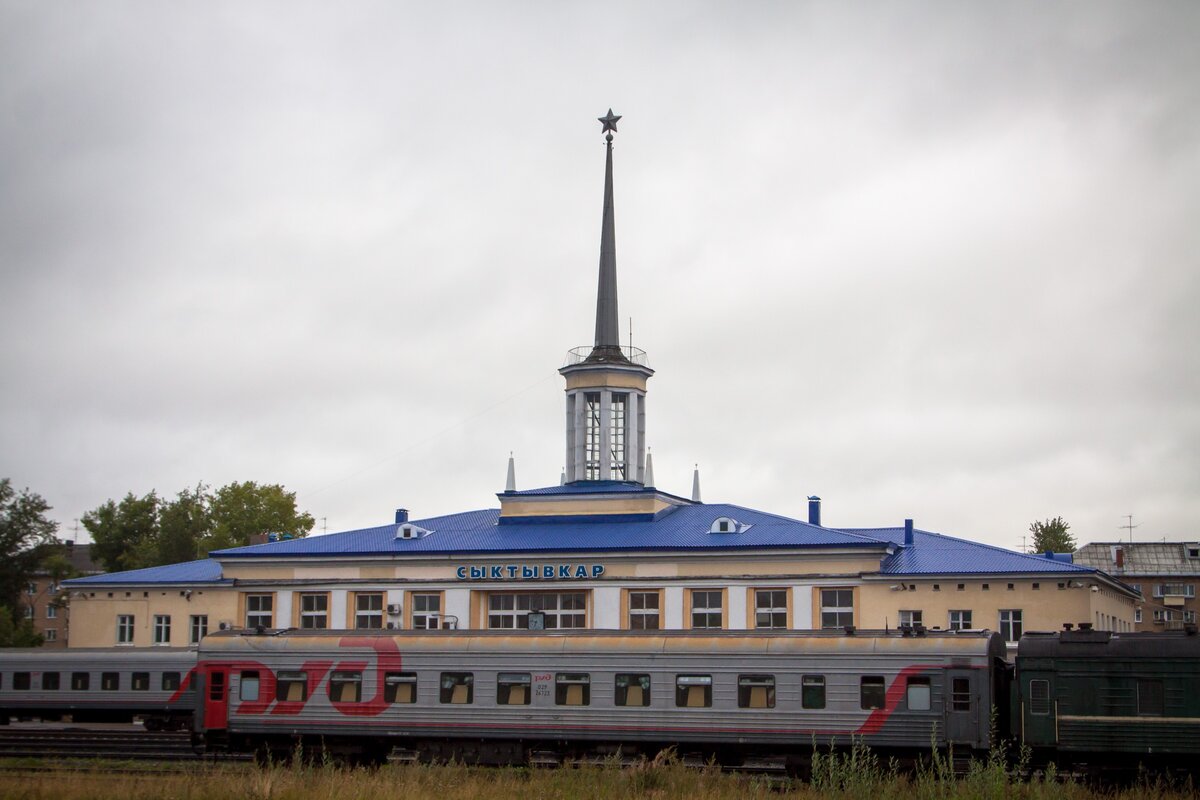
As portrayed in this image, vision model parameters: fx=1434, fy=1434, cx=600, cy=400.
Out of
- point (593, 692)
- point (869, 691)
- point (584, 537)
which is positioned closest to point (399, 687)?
point (593, 692)

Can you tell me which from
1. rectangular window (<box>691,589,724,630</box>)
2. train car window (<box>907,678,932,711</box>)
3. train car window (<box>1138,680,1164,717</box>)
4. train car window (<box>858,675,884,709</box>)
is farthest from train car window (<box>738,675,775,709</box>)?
rectangular window (<box>691,589,724,630</box>)

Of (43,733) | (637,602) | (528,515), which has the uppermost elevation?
(528,515)

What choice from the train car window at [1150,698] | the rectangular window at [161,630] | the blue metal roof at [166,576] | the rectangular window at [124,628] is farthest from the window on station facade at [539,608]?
the train car window at [1150,698]

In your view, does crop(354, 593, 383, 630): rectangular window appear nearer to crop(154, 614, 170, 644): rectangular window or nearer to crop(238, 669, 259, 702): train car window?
crop(154, 614, 170, 644): rectangular window

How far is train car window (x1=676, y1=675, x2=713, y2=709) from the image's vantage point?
33.6 meters

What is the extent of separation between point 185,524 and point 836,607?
52424 millimetres

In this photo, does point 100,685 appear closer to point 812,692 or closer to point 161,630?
point 161,630

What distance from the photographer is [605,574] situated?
179 feet

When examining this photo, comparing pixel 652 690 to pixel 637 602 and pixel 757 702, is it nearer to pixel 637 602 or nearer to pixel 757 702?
pixel 757 702

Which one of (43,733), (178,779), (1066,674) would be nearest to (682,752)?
(1066,674)

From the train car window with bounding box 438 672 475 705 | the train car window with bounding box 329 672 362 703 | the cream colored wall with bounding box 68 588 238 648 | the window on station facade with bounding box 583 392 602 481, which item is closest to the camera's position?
the train car window with bounding box 438 672 475 705

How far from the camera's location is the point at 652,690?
112 ft

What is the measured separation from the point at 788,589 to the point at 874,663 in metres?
20.0

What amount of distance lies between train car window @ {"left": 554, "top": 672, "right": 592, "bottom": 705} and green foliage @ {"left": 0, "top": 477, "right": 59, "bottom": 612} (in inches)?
2395
